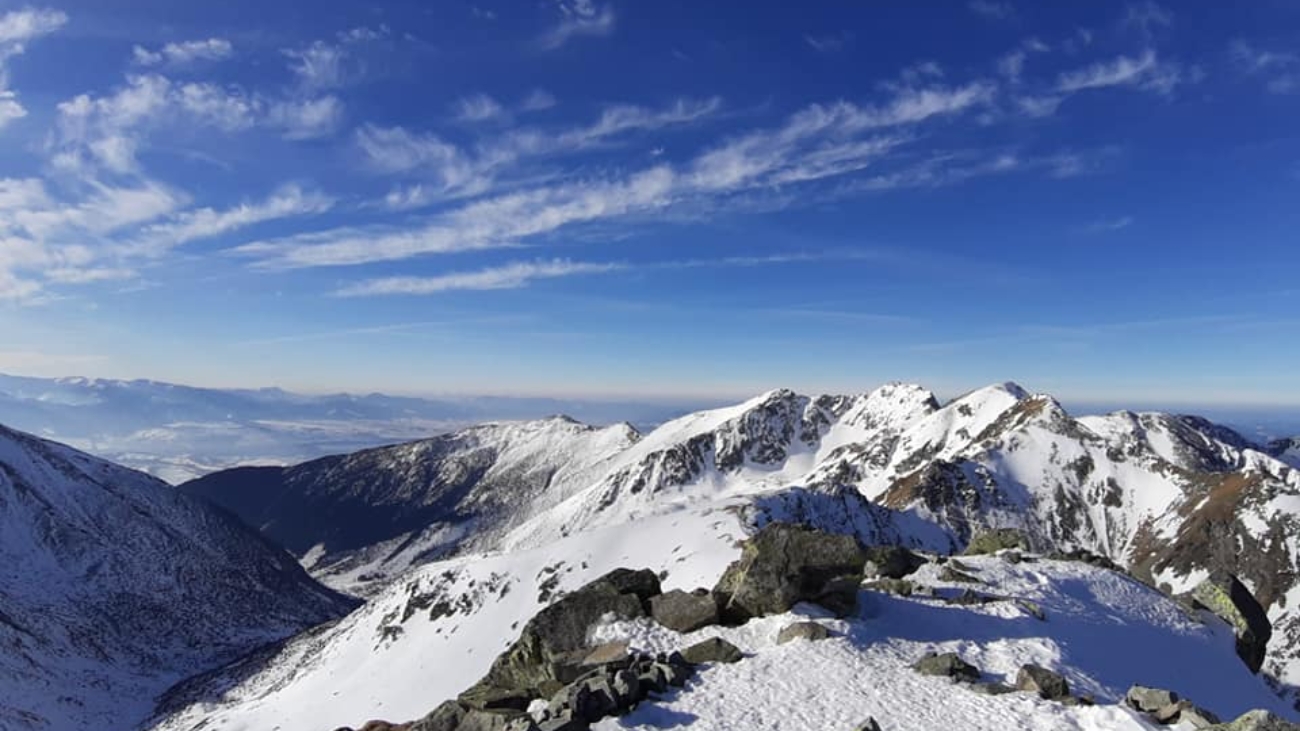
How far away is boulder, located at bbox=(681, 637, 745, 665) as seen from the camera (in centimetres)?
2591

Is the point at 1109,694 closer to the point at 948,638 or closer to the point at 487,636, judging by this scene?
the point at 948,638

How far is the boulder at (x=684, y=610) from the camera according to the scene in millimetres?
29578

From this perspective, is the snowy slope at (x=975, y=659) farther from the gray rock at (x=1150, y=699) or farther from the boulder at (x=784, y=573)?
the boulder at (x=784, y=573)

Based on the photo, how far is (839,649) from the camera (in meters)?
26.8

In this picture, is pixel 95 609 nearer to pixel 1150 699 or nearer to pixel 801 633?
pixel 801 633

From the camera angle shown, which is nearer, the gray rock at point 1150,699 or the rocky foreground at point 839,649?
the rocky foreground at point 839,649

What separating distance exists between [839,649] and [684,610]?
255 inches

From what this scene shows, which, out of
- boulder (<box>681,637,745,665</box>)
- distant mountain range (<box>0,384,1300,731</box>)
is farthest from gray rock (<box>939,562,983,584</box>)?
boulder (<box>681,637,745,665</box>)

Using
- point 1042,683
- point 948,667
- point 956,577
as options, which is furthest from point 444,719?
point 956,577

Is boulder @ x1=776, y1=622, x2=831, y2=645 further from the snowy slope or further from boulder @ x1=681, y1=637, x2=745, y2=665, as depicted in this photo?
boulder @ x1=681, y1=637, x2=745, y2=665

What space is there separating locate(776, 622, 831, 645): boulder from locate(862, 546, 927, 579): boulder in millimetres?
9440

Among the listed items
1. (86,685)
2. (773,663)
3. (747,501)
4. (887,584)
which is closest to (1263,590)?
(747,501)

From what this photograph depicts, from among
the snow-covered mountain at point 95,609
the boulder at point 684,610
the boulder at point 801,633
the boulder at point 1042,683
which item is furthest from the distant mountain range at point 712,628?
the boulder at point 1042,683

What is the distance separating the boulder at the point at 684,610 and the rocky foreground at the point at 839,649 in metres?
0.07
